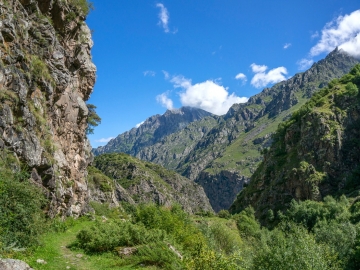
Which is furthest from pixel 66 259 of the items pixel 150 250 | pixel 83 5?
pixel 83 5

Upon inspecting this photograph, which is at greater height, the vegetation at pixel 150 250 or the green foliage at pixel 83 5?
the green foliage at pixel 83 5

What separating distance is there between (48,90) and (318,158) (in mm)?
83549

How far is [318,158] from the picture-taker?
3514 inches

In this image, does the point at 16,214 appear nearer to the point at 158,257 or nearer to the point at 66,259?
the point at 66,259

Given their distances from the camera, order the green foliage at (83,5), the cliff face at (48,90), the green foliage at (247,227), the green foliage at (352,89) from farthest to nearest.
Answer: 1. the green foliage at (352,89)
2. the green foliage at (247,227)
3. the green foliage at (83,5)
4. the cliff face at (48,90)

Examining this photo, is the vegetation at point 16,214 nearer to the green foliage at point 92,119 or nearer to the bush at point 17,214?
the bush at point 17,214

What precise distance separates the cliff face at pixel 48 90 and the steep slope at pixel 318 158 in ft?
224

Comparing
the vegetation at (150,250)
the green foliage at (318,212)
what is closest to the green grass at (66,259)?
the vegetation at (150,250)

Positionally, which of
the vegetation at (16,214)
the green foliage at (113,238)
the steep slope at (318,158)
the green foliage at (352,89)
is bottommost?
the green foliage at (113,238)

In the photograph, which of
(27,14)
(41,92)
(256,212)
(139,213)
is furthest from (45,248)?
(256,212)

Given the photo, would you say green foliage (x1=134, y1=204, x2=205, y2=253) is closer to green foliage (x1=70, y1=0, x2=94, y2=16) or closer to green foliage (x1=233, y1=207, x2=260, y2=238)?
green foliage (x1=70, y1=0, x2=94, y2=16)

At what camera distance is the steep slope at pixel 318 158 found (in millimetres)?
84125

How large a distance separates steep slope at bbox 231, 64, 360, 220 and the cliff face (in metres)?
68.4

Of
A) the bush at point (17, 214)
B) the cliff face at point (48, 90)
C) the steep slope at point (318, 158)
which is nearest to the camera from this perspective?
the bush at point (17, 214)
